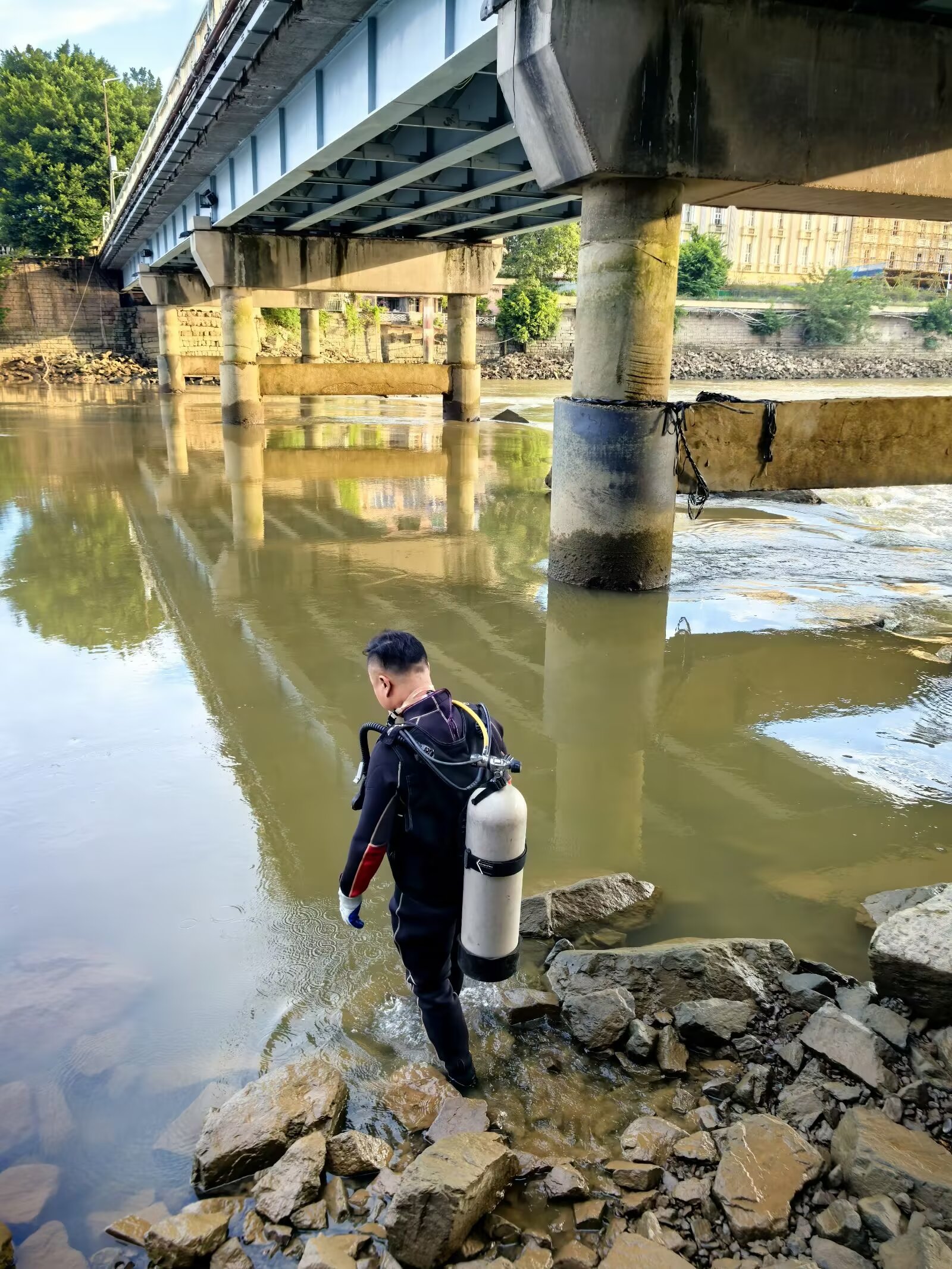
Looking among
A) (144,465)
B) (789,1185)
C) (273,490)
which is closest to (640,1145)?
(789,1185)

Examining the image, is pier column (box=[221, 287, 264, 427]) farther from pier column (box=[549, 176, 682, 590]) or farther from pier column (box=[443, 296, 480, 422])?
pier column (box=[549, 176, 682, 590])

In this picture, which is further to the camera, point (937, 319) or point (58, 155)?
point (937, 319)

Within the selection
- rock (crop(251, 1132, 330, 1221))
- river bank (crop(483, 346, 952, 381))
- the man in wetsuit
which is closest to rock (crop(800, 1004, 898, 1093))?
the man in wetsuit

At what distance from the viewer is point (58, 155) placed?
6006 cm

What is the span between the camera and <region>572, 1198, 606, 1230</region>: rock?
8.41ft

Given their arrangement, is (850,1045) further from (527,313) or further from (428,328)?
(527,313)

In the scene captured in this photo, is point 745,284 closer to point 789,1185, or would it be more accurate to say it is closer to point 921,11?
point 921,11

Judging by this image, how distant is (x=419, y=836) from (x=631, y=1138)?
1064 mm

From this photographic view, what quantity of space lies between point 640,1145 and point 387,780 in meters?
1.27

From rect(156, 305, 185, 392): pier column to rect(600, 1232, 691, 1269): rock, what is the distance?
39130 millimetres

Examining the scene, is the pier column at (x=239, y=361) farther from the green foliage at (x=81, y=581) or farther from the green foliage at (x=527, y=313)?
the green foliage at (x=527, y=313)

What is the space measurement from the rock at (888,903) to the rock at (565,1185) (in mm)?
1774

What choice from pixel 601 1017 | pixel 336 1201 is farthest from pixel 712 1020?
pixel 336 1201

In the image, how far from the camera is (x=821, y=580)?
976cm
